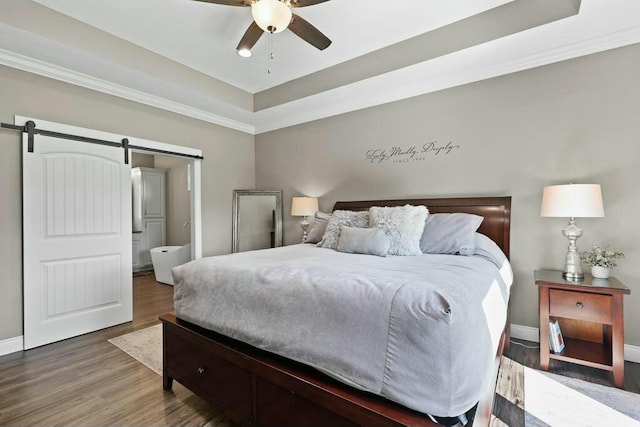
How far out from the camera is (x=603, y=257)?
228 centimetres

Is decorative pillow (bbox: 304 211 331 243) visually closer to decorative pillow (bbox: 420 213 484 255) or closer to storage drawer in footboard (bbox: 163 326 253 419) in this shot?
decorative pillow (bbox: 420 213 484 255)

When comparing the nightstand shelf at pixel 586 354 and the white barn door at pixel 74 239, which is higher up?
the white barn door at pixel 74 239

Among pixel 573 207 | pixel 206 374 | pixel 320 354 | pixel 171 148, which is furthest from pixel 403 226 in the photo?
pixel 171 148

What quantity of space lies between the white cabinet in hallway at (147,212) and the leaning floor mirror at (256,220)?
273cm

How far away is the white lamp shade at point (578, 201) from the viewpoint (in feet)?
7.04

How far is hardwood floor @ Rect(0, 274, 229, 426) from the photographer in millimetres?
1761

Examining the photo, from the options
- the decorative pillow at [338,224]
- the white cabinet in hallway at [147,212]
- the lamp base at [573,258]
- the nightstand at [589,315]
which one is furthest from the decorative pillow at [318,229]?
the white cabinet in hallway at [147,212]

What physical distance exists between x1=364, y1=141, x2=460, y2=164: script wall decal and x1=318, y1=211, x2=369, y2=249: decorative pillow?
848mm

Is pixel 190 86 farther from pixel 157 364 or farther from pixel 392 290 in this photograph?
pixel 392 290

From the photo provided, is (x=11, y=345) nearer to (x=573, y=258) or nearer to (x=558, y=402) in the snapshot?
(x=558, y=402)

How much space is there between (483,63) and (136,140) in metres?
3.69

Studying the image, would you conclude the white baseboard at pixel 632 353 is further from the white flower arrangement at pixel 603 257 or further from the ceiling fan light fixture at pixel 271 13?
the ceiling fan light fixture at pixel 271 13

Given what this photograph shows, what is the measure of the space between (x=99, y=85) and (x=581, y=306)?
15.3 ft

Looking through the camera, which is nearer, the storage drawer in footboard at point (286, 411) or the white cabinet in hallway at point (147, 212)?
the storage drawer in footboard at point (286, 411)
